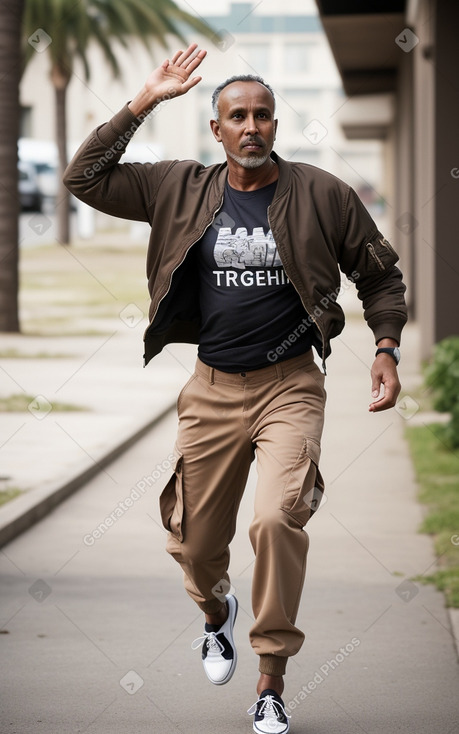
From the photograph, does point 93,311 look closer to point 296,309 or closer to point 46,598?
point 46,598

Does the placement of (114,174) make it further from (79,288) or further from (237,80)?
(79,288)

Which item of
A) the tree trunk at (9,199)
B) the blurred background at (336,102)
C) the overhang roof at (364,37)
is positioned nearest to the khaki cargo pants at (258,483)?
the blurred background at (336,102)

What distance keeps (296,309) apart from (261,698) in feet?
4.22

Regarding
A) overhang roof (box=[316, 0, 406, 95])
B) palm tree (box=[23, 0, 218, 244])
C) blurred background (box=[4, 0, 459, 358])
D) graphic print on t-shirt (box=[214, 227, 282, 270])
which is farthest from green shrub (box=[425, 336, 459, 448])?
palm tree (box=[23, 0, 218, 244])

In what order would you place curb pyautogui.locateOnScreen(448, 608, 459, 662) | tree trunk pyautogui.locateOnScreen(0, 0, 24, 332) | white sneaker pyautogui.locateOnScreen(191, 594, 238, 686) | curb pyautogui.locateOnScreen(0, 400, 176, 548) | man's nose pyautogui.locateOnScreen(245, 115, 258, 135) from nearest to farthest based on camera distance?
man's nose pyautogui.locateOnScreen(245, 115, 258, 135), white sneaker pyautogui.locateOnScreen(191, 594, 238, 686), curb pyautogui.locateOnScreen(448, 608, 459, 662), curb pyautogui.locateOnScreen(0, 400, 176, 548), tree trunk pyautogui.locateOnScreen(0, 0, 24, 332)

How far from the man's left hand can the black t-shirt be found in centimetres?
26

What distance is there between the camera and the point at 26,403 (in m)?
11.9

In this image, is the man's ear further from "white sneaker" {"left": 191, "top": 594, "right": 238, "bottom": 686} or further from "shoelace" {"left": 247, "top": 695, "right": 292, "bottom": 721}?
"shoelace" {"left": 247, "top": 695, "right": 292, "bottom": 721}

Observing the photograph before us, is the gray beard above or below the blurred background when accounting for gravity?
below

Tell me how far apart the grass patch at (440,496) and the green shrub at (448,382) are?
122 mm

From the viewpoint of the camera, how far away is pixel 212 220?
4262 mm

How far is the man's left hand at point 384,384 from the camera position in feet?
13.6

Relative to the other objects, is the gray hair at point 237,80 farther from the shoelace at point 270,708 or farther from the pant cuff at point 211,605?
the shoelace at point 270,708

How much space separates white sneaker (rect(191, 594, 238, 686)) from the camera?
14.9 ft
